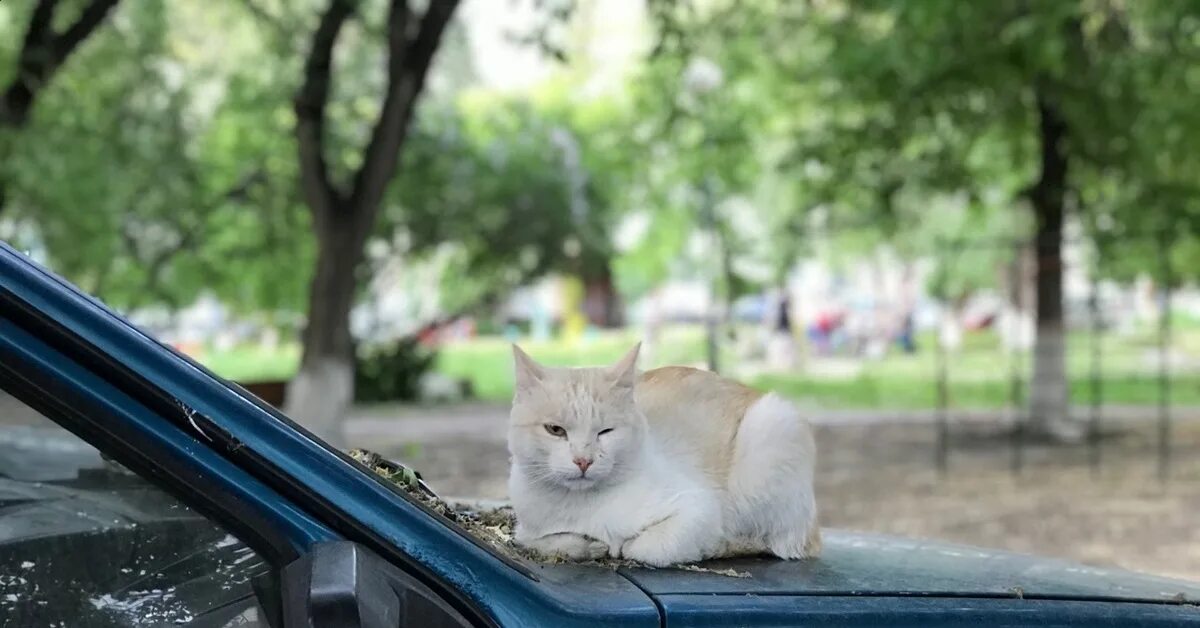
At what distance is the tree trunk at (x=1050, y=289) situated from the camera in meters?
13.1

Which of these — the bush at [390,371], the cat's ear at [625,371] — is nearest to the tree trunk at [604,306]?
the bush at [390,371]

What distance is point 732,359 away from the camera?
20.1 metres

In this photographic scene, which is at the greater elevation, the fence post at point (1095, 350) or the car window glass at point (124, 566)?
the fence post at point (1095, 350)

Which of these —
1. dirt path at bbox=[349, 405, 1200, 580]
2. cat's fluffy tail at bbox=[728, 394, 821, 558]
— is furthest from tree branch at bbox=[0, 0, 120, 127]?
cat's fluffy tail at bbox=[728, 394, 821, 558]

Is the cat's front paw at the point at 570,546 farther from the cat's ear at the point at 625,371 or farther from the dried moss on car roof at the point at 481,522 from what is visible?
the cat's ear at the point at 625,371

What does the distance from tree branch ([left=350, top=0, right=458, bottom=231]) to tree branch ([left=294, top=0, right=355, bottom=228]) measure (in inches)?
10.6

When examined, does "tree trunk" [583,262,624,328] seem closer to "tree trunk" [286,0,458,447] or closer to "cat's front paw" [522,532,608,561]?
"tree trunk" [286,0,458,447]

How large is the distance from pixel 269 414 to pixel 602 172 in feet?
63.8

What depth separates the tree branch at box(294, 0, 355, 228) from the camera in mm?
10461

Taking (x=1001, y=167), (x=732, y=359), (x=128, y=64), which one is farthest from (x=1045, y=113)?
(x=128, y=64)

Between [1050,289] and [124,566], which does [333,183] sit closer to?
[1050,289]

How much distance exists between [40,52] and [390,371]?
10711mm

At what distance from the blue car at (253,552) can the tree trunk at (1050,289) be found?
12260 millimetres

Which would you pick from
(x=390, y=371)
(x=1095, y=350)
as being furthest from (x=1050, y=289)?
(x=390, y=371)
